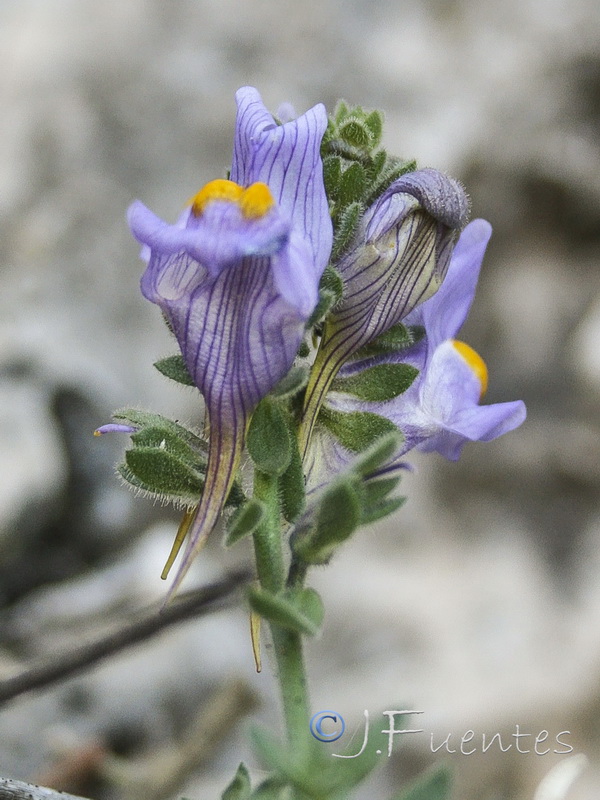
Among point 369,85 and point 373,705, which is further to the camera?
point 369,85

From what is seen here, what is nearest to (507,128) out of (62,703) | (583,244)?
(583,244)

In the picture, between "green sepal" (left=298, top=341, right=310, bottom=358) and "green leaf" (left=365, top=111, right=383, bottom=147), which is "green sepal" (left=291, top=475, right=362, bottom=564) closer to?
"green sepal" (left=298, top=341, right=310, bottom=358)

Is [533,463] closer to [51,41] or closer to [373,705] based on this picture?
[373,705]

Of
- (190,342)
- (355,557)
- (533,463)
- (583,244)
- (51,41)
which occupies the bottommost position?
(190,342)

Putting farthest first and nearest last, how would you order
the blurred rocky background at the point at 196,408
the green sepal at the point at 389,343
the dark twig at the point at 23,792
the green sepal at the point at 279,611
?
1. the blurred rocky background at the point at 196,408
2. the green sepal at the point at 389,343
3. the dark twig at the point at 23,792
4. the green sepal at the point at 279,611

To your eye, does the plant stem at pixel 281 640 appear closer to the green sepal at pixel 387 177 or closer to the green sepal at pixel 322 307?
the green sepal at pixel 322 307

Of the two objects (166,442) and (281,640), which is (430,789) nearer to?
(281,640)

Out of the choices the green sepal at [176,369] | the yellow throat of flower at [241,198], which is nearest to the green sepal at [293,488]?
the green sepal at [176,369]
